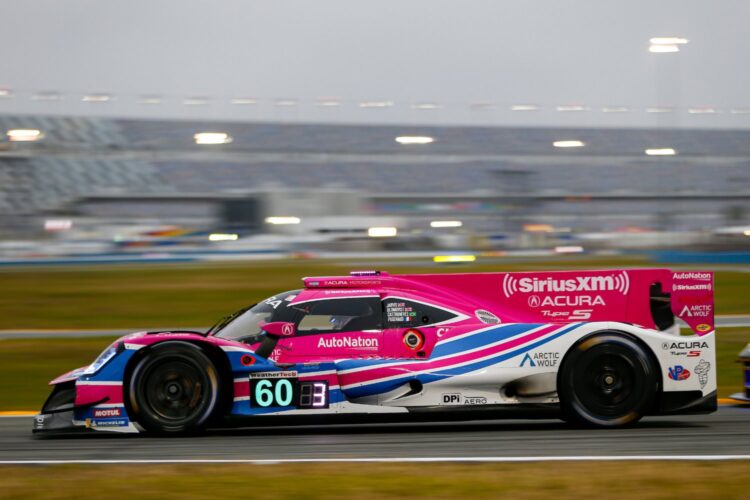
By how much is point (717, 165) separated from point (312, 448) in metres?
50.2

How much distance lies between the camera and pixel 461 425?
850cm

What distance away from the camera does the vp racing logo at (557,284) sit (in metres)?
8.36

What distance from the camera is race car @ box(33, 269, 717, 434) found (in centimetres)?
773

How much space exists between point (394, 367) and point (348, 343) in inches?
17.7

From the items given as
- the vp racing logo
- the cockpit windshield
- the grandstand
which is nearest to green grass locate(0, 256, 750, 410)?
the vp racing logo

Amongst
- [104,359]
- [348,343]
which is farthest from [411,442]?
[104,359]

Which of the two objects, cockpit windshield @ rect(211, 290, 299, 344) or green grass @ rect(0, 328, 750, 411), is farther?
green grass @ rect(0, 328, 750, 411)

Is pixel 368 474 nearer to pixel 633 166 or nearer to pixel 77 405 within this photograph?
pixel 77 405

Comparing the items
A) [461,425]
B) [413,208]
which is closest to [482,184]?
[413,208]

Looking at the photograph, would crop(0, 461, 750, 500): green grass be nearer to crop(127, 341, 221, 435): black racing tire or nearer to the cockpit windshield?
crop(127, 341, 221, 435): black racing tire

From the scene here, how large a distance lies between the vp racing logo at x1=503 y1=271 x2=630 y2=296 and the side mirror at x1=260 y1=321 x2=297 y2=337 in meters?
1.95

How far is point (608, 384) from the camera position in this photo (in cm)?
790

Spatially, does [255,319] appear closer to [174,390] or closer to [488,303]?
[174,390]

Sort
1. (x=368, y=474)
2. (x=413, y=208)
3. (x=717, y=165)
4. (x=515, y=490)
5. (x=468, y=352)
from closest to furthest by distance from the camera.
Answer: (x=515, y=490), (x=368, y=474), (x=468, y=352), (x=413, y=208), (x=717, y=165)
